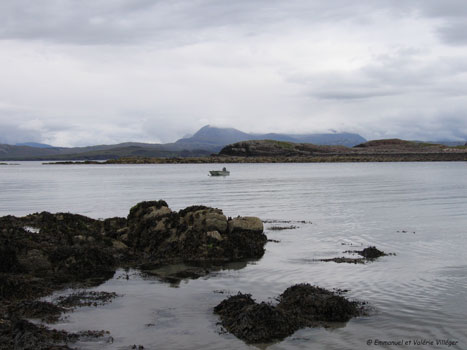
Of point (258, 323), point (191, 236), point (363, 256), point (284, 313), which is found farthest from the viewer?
point (191, 236)

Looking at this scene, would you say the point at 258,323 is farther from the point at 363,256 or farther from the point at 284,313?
the point at 363,256

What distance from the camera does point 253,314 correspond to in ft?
36.2

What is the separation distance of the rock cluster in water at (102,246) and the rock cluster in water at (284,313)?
15.1 ft

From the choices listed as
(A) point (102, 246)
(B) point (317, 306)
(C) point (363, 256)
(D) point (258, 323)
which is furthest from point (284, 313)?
(A) point (102, 246)

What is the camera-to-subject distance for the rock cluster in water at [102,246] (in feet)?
47.3

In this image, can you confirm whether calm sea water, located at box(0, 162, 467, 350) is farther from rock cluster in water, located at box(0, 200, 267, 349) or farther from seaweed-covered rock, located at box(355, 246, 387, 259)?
rock cluster in water, located at box(0, 200, 267, 349)

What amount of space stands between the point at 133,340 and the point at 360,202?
33439 mm

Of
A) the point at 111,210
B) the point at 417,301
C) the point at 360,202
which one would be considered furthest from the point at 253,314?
the point at 360,202

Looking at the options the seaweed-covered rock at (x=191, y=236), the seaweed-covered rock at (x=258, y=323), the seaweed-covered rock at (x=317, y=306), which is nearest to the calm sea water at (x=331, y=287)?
the seaweed-covered rock at (x=258, y=323)

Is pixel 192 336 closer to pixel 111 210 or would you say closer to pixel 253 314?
pixel 253 314

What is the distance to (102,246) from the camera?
19172 millimetres

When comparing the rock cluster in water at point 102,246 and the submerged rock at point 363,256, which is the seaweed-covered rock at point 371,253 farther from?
the rock cluster in water at point 102,246

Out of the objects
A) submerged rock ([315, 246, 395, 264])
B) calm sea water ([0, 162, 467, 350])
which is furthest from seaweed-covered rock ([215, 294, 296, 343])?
submerged rock ([315, 246, 395, 264])

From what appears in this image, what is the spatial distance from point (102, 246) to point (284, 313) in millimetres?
10350
